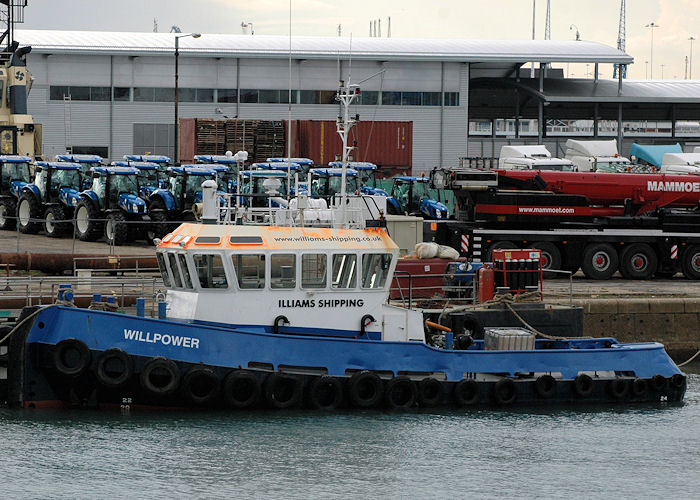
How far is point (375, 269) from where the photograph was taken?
17375 millimetres

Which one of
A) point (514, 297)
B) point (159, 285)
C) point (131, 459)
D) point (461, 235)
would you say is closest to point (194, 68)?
point (461, 235)

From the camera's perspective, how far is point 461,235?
2889 cm

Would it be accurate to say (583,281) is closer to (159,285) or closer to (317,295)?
(159,285)

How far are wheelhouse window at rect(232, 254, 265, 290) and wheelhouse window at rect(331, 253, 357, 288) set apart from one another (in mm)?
1047

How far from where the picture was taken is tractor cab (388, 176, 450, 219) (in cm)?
3503

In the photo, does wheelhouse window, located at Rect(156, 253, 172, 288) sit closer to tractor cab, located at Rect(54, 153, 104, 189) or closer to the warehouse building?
tractor cab, located at Rect(54, 153, 104, 189)

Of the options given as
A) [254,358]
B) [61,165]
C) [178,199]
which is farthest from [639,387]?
[61,165]

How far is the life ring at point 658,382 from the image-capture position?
62.0 feet

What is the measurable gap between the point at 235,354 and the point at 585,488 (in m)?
5.10

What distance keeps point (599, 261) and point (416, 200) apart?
7734 mm

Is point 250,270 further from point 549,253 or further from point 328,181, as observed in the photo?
point 328,181

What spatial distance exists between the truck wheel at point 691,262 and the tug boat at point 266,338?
13.1 meters

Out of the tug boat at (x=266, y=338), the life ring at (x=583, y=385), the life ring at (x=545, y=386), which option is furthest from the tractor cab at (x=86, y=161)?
the life ring at (x=583, y=385)

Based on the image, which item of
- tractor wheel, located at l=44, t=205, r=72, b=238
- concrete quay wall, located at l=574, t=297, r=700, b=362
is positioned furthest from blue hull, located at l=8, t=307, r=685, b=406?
tractor wheel, located at l=44, t=205, r=72, b=238
